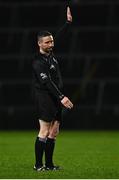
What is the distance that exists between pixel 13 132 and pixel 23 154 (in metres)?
6.66

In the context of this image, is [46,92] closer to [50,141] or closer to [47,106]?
[47,106]

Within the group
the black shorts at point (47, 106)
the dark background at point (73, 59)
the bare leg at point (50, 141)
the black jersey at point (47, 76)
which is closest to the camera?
the black jersey at point (47, 76)

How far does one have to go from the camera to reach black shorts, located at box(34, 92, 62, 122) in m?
11.1

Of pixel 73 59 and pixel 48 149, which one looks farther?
pixel 73 59

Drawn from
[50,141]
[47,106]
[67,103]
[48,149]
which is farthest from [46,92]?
[48,149]

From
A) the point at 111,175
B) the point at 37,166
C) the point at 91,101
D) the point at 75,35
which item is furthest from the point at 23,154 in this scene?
the point at 75,35

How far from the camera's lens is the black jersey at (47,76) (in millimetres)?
10953

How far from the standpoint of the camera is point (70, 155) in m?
14.1

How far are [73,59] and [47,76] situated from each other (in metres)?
12.7

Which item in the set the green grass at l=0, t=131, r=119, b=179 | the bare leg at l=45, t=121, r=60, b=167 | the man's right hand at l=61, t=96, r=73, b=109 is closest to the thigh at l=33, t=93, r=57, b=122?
the bare leg at l=45, t=121, r=60, b=167

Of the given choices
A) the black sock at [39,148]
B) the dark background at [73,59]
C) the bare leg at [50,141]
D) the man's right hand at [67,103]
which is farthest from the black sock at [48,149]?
the dark background at [73,59]

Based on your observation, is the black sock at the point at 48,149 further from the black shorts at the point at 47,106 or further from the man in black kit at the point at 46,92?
the black shorts at the point at 47,106

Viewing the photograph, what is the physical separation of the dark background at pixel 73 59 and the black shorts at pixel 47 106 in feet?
32.1

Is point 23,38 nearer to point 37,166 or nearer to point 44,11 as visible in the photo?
point 44,11
